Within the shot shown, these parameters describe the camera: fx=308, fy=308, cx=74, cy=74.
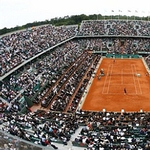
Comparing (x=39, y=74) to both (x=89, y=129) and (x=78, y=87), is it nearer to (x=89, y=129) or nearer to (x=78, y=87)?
(x=78, y=87)

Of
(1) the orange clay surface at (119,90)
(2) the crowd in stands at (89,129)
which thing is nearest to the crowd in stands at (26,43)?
(1) the orange clay surface at (119,90)

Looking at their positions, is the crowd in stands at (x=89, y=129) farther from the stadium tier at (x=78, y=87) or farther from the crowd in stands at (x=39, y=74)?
the crowd in stands at (x=39, y=74)

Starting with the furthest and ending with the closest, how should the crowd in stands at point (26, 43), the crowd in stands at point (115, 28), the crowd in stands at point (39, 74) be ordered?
the crowd in stands at point (115, 28)
the crowd in stands at point (26, 43)
the crowd in stands at point (39, 74)

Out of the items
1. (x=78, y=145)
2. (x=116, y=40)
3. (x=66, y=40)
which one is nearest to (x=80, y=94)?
(x=78, y=145)

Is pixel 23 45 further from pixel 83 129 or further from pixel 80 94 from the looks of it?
pixel 83 129

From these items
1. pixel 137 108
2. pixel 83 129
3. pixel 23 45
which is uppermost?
pixel 23 45

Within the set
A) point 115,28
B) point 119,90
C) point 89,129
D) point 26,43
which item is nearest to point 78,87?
point 119,90

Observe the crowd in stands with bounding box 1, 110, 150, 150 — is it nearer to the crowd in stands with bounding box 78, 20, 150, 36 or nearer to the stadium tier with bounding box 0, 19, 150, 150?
the stadium tier with bounding box 0, 19, 150, 150
